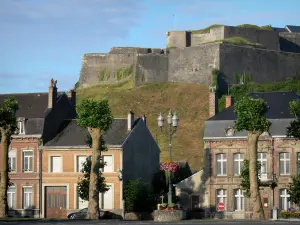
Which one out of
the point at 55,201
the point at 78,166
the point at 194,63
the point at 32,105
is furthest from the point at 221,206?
the point at 194,63

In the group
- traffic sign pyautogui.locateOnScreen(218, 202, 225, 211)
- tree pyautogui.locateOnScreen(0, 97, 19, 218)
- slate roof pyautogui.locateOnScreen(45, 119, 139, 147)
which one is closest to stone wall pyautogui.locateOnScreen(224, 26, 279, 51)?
slate roof pyautogui.locateOnScreen(45, 119, 139, 147)

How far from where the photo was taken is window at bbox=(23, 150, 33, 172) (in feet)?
210

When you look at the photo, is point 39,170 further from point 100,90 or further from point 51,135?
point 100,90

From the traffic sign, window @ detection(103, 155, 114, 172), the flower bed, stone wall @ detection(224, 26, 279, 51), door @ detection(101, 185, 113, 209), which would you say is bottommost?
the flower bed

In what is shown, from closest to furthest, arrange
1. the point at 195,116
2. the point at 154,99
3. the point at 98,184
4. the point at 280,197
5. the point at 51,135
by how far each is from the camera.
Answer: the point at 98,184 < the point at 280,197 < the point at 51,135 < the point at 195,116 < the point at 154,99

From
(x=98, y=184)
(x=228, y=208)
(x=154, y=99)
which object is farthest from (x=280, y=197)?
(x=154, y=99)

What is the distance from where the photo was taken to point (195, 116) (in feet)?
351

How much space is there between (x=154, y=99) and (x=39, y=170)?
51717 mm

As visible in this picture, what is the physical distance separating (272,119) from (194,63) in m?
58.3

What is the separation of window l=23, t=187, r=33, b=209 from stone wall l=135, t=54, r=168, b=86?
194 feet

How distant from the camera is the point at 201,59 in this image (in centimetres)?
11706

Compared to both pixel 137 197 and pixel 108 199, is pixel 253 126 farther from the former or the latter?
pixel 108 199

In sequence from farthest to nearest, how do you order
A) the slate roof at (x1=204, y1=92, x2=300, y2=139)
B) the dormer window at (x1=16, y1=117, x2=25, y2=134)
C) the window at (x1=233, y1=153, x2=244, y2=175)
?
the dormer window at (x1=16, y1=117, x2=25, y2=134)
the window at (x1=233, y1=153, x2=244, y2=175)
the slate roof at (x1=204, y1=92, x2=300, y2=139)

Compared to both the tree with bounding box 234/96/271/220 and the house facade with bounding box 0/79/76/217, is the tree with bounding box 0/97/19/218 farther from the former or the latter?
the tree with bounding box 234/96/271/220
